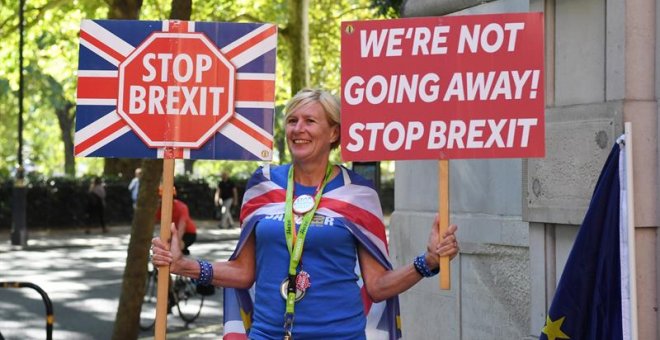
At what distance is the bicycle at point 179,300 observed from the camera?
1448 cm

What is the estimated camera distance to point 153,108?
5.30 m

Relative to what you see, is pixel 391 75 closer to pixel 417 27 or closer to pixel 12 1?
pixel 417 27

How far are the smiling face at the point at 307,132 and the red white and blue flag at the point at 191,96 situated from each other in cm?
39

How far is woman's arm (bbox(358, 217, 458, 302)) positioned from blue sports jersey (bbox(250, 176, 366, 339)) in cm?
12

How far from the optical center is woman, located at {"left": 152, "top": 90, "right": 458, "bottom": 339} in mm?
4723

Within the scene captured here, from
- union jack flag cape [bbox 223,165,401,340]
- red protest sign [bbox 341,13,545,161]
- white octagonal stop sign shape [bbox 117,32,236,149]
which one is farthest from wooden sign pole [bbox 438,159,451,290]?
white octagonal stop sign shape [bbox 117,32,236,149]

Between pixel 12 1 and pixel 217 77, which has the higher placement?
pixel 12 1

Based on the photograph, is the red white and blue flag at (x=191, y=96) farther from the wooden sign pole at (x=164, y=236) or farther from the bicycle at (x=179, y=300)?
the bicycle at (x=179, y=300)

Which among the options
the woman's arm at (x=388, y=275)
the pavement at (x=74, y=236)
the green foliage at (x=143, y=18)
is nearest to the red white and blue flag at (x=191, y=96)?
the woman's arm at (x=388, y=275)

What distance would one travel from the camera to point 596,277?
5234 mm

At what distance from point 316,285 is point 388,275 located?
13.9 inches

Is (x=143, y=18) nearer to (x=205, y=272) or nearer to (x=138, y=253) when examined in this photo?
(x=138, y=253)

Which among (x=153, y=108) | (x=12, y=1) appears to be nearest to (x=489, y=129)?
(x=153, y=108)

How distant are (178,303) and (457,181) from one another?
645cm
